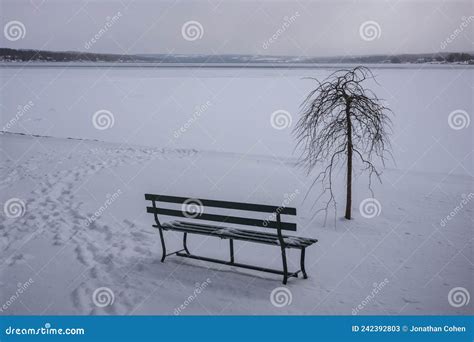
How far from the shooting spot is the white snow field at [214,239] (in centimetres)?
465

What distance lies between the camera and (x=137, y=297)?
4.63 m

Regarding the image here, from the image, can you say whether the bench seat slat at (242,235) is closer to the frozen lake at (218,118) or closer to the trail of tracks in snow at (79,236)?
the trail of tracks in snow at (79,236)

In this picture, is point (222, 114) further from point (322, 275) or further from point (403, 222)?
point (322, 275)

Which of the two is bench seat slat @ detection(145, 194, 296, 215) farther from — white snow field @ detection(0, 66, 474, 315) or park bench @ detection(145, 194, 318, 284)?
white snow field @ detection(0, 66, 474, 315)

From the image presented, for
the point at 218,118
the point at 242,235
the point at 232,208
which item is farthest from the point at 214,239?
the point at 218,118

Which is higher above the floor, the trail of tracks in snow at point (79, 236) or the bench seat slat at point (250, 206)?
the bench seat slat at point (250, 206)

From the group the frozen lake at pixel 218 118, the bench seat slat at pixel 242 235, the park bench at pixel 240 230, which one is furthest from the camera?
the frozen lake at pixel 218 118

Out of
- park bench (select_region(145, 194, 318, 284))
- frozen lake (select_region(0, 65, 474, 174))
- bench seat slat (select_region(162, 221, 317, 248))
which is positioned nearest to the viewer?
park bench (select_region(145, 194, 318, 284))

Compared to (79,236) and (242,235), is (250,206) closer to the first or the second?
(242,235)

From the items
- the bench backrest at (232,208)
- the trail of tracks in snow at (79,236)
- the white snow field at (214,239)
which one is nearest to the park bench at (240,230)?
the bench backrest at (232,208)

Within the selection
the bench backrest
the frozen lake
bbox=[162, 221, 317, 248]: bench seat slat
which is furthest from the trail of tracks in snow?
the frozen lake

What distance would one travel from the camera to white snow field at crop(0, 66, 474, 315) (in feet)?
15.3

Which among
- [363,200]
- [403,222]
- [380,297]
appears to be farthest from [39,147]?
[380,297]

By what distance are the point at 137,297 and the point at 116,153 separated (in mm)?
7385
